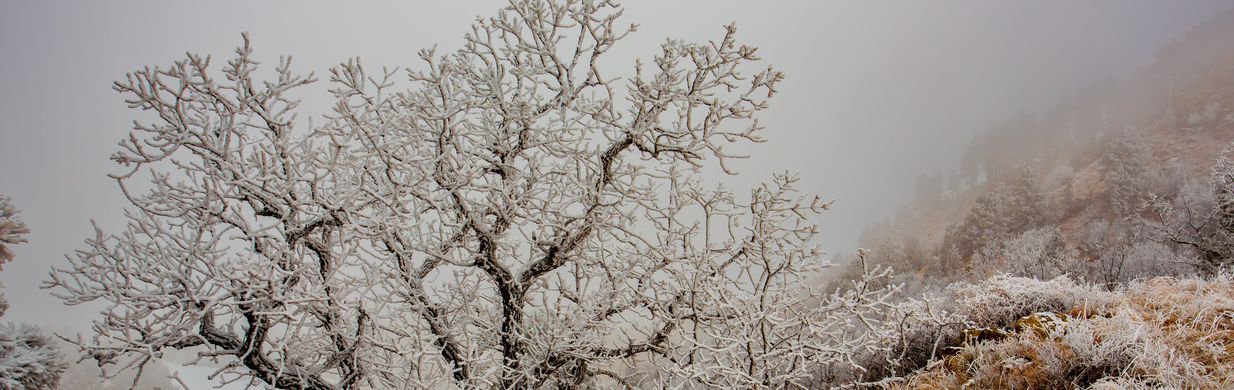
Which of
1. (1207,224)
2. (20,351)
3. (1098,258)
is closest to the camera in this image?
(20,351)

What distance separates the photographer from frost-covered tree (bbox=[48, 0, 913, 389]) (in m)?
2.76

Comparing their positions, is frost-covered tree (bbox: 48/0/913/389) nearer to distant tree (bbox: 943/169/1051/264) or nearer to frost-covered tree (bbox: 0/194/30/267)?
frost-covered tree (bbox: 0/194/30/267)

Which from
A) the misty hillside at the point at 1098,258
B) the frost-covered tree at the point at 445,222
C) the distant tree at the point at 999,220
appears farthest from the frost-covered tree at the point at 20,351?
the distant tree at the point at 999,220

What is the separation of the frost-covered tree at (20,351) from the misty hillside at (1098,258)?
7481 mm

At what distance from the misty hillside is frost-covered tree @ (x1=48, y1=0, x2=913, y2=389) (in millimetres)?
1031

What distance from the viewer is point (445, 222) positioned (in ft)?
10.9

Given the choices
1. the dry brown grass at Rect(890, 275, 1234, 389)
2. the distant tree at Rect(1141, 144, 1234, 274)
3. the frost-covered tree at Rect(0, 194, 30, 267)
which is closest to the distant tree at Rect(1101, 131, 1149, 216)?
the distant tree at Rect(1141, 144, 1234, 274)

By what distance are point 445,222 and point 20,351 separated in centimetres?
503

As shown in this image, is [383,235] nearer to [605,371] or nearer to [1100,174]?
[605,371]

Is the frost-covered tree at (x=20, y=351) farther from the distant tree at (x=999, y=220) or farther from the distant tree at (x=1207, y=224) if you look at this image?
the distant tree at (x=999, y=220)

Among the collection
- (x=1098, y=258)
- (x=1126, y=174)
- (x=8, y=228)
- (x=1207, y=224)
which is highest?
(x=8, y=228)

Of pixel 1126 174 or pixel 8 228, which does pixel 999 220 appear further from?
pixel 8 228

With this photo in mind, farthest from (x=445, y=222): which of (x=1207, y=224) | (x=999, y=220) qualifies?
(x=999, y=220)

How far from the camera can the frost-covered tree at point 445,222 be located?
2.76 m
